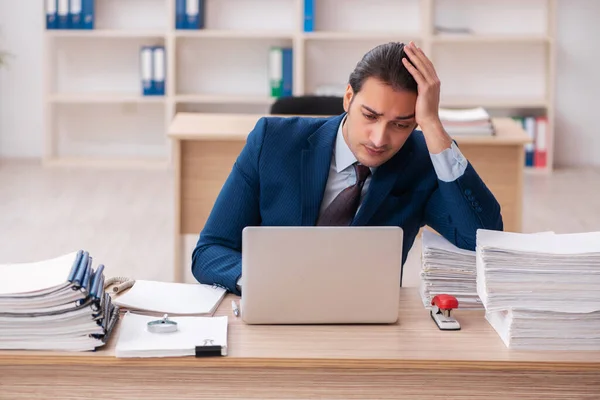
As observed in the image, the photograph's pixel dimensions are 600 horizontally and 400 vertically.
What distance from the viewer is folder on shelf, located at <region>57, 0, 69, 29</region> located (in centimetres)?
641

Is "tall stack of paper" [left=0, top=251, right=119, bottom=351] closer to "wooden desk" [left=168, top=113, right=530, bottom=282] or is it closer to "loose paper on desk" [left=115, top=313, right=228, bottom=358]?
"loose paper on desk" [left=115, top=313, right=228, bottom=358]

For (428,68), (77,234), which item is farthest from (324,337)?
(77,234)

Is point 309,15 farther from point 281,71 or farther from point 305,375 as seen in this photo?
point 305,375

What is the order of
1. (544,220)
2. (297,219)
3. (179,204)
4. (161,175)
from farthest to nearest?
(161,175)
(544,220)
(179,204)
(297,219)

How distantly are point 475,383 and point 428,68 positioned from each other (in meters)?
0.67

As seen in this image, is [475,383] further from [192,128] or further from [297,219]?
[192,128]

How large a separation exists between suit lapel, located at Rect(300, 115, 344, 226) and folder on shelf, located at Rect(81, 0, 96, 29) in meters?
4.61

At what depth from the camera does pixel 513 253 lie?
1696mm

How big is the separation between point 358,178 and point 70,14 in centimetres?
477

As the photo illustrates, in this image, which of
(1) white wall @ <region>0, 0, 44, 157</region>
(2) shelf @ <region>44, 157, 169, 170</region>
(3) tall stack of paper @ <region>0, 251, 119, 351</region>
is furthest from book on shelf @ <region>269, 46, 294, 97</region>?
(3) tall stack of paper @ <region>0, 251, 119, 351</region>

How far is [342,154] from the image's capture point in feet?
7.22

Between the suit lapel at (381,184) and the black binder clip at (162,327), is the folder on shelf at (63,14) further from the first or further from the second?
the black binder clip at (162,327)

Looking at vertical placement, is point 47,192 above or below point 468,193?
below

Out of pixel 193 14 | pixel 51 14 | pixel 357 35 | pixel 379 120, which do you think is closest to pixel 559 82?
pixel 357 35
